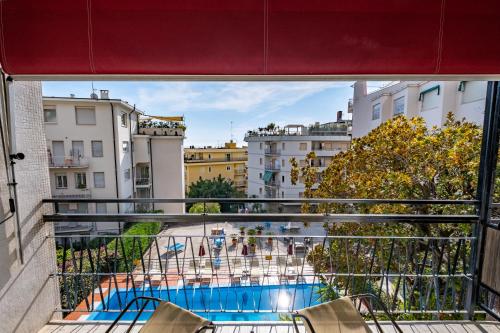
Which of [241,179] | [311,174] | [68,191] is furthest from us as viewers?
[241,179]

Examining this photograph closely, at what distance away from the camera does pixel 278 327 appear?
2.03m

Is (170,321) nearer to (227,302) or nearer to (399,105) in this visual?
(227,302)

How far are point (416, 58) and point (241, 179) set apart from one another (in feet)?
55.4

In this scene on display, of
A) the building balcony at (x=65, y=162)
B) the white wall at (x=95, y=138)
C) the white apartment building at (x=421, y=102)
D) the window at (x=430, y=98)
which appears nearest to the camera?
the white apartment building at (x=421, y=102)

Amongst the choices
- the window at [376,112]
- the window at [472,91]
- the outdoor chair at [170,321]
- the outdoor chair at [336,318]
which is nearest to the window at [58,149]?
the outdoor chair at [170,321]

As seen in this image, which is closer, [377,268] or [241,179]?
[377,268]

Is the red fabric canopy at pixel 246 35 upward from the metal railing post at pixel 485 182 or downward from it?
upward

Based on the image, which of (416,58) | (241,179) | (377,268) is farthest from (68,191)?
(416,58)

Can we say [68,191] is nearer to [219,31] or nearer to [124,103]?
[124,103]

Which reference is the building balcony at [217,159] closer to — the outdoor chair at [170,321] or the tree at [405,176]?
the tree at [405,176]

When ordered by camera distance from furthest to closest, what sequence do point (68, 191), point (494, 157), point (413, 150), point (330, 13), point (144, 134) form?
point (144, 134), point (68, 191), point (413, 150), point (494, 157), point (330, 13)

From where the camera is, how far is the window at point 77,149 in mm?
10328

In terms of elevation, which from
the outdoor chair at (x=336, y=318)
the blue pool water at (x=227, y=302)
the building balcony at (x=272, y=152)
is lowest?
the blue pool water at (x=227, y=302)

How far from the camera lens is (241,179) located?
59.8ft
